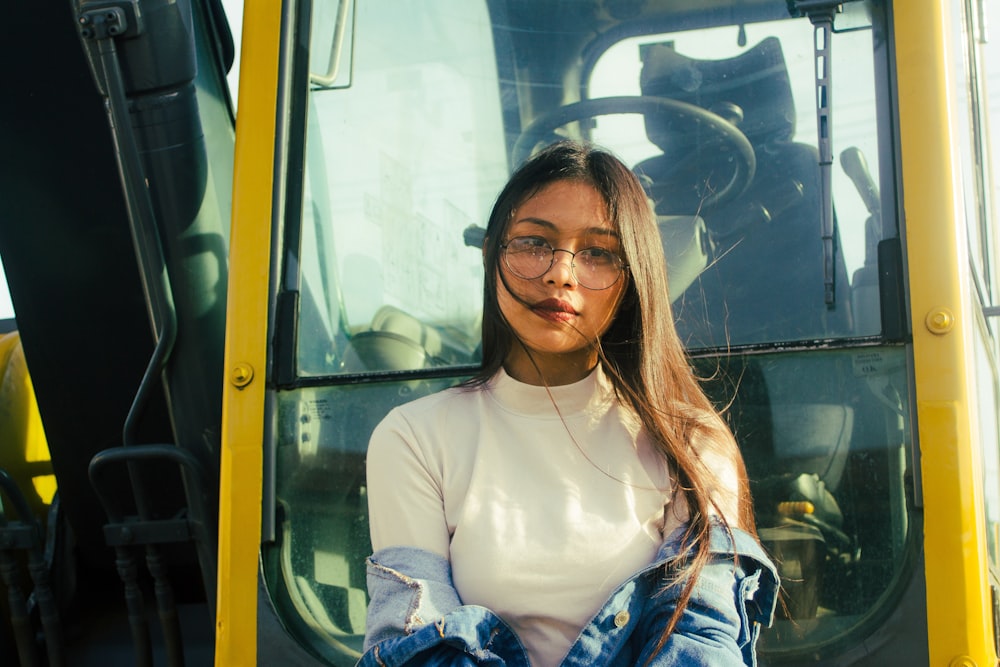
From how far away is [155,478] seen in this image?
8.36ft

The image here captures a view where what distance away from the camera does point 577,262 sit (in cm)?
139

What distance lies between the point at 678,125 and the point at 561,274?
627 millimetres

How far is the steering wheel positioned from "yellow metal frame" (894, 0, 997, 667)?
0.27 meters

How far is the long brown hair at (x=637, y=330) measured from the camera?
1.40 metres

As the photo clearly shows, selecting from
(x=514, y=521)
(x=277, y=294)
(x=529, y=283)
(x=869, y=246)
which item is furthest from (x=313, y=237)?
(x=869, y=246)

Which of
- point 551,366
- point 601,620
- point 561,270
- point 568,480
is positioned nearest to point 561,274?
point 561,270

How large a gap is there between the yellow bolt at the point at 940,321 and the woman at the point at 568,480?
368 millimetres

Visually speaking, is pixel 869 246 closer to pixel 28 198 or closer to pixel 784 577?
pixel 784 577

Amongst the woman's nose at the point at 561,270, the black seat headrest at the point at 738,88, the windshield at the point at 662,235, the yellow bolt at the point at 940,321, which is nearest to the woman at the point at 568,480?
the woman's nose at the point at 561,270

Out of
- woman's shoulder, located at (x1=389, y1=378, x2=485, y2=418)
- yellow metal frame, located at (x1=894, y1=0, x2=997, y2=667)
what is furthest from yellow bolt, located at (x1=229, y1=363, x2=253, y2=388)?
yellow metal frame, located at (x1=894, y1=0, x2=997, y2=667)

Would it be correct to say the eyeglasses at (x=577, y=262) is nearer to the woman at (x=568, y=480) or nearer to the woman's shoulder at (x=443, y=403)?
the woman at (x=568, y=480)

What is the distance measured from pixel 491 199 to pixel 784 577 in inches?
32.0

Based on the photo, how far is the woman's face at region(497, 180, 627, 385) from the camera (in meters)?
1.38

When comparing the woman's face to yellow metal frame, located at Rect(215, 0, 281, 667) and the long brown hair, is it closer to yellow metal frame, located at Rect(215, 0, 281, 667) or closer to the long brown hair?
the long brown hair
